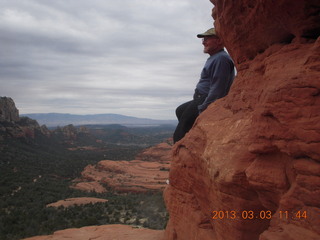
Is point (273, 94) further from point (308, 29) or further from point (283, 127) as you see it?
point (308, 29)

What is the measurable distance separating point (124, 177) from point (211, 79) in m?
31.5

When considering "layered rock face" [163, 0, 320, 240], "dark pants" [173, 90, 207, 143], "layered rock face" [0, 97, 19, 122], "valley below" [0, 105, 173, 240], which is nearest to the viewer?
Answer: "layered rock face" [163, 0, 320, 240]

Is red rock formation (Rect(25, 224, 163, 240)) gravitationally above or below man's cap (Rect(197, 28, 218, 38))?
below

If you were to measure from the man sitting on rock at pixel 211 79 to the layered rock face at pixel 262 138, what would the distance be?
0.52 metres

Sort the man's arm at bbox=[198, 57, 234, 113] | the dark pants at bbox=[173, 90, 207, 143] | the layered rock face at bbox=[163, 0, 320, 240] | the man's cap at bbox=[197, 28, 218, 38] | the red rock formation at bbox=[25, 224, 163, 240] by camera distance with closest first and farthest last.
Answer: the layered rock face at bbox=[163, 0, 320, 240] → the man's arm at bbox=[198, 57, 234, 113] → the man's cap at bbox=[197, 28, 218, 38] → the dark pants at bbox=[173, 90, 207, 143] → the red rock formation at bbox=[25, 224, 163, 240]

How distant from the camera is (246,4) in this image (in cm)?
430

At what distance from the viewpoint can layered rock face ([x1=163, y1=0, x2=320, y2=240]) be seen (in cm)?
300

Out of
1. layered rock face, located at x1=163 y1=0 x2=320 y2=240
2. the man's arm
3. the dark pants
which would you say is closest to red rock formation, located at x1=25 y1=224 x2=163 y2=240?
layered rock face, located at x1=163 y1=0 x2=320 y2=240

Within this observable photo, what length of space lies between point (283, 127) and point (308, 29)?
147 cm

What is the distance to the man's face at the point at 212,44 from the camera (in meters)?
6.33

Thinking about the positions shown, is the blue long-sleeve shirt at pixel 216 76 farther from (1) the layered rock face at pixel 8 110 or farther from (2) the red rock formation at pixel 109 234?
(1) the layered rock face at pixel 8 110

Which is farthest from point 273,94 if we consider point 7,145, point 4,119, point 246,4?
point 4,119

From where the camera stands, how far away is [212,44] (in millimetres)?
6367

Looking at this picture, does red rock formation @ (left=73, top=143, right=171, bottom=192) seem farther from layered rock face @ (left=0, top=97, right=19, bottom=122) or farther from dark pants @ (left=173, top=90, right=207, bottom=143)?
layered rock face @ (left=0, top=97, right=19, bottom=122)
